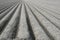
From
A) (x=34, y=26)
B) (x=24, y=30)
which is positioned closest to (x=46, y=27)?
(x=34, y=26)

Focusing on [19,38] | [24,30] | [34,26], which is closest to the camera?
[19,38]

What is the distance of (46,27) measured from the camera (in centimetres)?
104

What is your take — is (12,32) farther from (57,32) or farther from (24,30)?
(57,32)

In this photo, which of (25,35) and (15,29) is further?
(15,29)

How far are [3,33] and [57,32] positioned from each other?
42 cm

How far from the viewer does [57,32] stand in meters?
0.93

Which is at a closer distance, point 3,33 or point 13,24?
point 3,33

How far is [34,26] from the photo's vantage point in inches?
41.4

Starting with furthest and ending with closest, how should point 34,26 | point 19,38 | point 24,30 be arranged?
point 34,26, point 24,30, point 19,38

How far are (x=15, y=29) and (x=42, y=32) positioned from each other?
23cm

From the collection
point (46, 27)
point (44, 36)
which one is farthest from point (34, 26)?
point (44, 36)

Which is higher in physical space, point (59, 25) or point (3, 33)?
point (3, 33)

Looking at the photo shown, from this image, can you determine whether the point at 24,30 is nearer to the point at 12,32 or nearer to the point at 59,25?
the point at 12,32

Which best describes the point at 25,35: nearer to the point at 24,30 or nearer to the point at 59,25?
the point at 24,30
